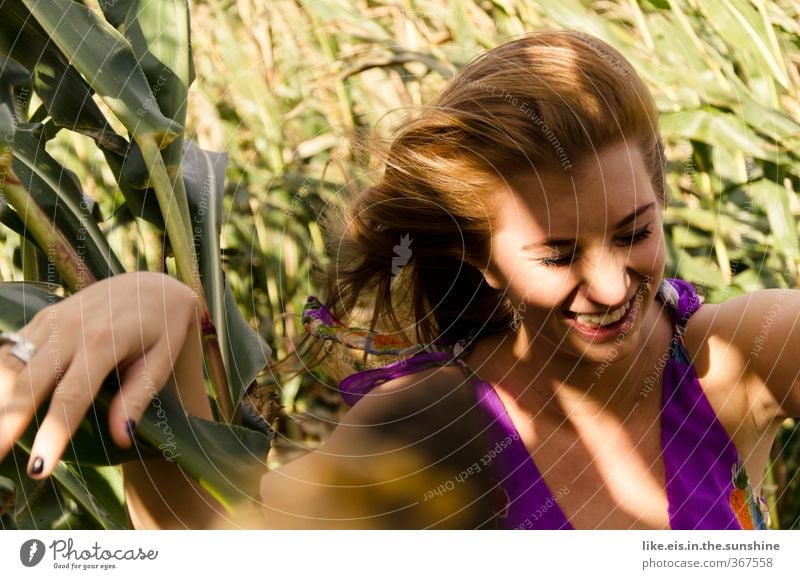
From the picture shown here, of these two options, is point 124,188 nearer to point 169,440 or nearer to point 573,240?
point 169,440

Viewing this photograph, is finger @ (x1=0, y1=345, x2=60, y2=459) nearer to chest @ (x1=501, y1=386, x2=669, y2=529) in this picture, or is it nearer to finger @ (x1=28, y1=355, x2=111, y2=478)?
finger @ (x1=28, y1=355, x2=111, y2=478)

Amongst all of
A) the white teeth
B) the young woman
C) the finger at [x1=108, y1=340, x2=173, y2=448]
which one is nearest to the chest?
the young woman

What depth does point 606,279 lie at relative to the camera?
22.7 inches

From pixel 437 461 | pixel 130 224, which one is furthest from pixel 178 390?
pixel 130 224

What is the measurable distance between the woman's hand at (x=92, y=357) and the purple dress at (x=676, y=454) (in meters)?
0.20

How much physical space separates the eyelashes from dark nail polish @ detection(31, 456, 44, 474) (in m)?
0.30

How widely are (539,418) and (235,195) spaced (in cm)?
44

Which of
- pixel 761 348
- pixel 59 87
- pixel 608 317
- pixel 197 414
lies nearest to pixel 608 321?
pixel 608 317

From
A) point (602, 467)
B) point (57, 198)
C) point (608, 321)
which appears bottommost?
point (602, 467)

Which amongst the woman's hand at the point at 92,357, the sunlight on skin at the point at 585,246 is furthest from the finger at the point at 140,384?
the sunlight on skin at the point at 585,246

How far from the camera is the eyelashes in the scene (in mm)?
572

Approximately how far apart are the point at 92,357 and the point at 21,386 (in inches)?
1.6

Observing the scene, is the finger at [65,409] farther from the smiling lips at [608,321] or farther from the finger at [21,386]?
the smiling lips at [608,321]

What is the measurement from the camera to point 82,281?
1.94 ft
